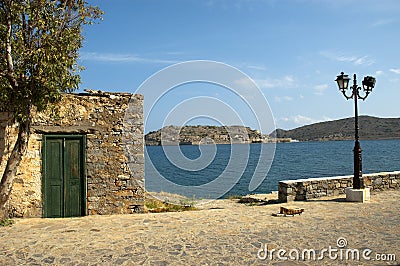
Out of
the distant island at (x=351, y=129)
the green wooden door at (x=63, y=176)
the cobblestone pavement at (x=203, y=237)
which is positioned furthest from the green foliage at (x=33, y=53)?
the distant island at (x=351, y=129)

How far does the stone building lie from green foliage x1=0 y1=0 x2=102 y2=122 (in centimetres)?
78

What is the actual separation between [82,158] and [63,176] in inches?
25.3

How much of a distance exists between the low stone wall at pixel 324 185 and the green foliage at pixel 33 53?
21.9 feet

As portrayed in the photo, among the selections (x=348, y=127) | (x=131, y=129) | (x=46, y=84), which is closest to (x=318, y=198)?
(x=131, y=129)

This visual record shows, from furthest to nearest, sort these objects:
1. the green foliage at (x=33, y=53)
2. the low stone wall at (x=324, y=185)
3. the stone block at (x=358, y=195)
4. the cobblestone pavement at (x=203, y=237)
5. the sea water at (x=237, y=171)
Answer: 1. the sea water at (x=237, y=171)
2. the low stone wall at (x=324, y=185)
3. the stone block at (x=358, y=195)
4. the green foliage at (x=33, y=53)
5. the cobblestone pavement at (x=203, y=237)

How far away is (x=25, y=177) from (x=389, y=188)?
11.1m

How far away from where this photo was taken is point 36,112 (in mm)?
8344

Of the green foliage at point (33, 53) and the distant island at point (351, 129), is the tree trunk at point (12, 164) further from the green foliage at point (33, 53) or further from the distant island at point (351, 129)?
the distant island at point (351, 129)

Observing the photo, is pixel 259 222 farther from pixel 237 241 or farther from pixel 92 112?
pixel 92 112

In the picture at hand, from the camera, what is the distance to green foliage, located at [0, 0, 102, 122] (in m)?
7.11

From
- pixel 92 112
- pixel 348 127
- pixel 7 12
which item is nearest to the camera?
pixel 7 12

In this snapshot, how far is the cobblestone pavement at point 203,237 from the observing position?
5312 millimetres

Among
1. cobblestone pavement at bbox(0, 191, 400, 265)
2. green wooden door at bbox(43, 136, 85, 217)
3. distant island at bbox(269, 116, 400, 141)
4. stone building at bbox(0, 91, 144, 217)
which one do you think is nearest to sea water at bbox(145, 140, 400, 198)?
stone building at bbox(0, 91, 144, 217)

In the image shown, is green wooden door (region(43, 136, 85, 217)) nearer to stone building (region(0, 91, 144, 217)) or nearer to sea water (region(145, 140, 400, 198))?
stone building (region(0, 91, 144, 217))
